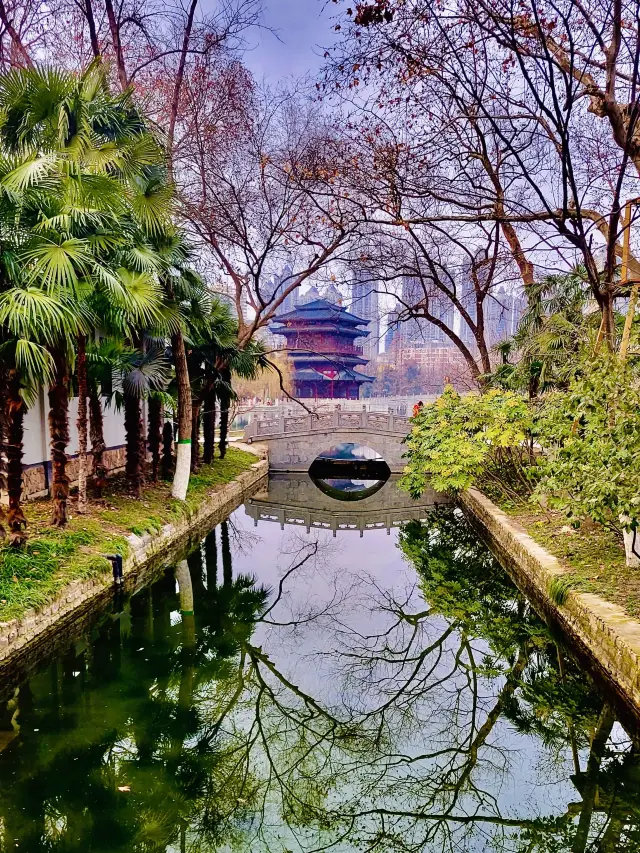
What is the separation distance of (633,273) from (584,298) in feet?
15.1

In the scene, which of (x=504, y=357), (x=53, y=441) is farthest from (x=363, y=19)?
(x=504, y=357)

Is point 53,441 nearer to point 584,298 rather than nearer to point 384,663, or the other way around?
point 384,663

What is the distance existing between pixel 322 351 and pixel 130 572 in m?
28.7

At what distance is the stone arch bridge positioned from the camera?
20.2 metres

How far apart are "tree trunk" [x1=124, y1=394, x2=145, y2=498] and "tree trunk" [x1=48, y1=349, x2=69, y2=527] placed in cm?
260

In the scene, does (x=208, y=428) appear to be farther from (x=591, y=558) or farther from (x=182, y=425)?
(x=591, y=558)

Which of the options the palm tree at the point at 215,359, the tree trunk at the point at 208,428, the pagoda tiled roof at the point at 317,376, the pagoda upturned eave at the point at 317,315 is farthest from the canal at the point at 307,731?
the pagoda upturned eave at the point at 317,315

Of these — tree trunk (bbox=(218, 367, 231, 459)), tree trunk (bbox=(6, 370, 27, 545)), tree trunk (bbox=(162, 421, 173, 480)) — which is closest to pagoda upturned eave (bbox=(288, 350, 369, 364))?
tree trunk (bbox=(218, 367, 231, 459))

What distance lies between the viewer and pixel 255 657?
6.39m

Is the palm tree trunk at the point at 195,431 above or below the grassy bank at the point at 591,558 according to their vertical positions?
above

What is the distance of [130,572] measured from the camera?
8.02 metres

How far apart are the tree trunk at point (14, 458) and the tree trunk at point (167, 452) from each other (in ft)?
20.4

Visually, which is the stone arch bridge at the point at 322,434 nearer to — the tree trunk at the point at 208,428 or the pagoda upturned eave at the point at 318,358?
the tree trunk at the point at 208,428

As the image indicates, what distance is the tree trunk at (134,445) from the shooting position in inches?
402
